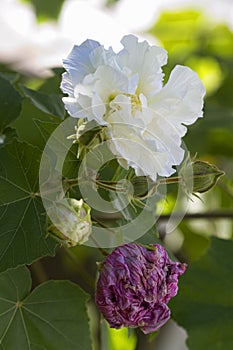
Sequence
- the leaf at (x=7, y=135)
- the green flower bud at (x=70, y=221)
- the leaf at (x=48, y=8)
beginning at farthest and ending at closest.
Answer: the leaf at (x=48, y=8), the leaf at (x=7, y=135), the green flower bud at (x=70, y=221)

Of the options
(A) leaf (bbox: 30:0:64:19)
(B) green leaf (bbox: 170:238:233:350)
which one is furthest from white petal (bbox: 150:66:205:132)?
(A) leaf (bbox: 30:0:64:19)

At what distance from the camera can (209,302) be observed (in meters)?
0.69

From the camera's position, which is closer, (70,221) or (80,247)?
(70,221)

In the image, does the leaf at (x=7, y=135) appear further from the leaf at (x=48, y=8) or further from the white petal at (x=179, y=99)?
the leaf at (x=48, y=8)

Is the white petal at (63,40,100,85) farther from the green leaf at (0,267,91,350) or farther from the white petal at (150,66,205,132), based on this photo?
the green leaf at (0,267,91,350)

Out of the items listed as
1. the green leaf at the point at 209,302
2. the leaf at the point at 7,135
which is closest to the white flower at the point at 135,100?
the leaf at the point at 7,135

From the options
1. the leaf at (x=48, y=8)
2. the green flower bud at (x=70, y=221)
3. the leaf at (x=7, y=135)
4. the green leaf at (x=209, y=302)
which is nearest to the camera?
the green flower bud at (x=70, y=221)

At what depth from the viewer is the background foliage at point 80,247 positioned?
46 centimetres

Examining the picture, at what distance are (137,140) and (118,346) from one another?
1.19 ft

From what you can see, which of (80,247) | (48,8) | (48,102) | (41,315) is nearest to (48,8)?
(48,8)

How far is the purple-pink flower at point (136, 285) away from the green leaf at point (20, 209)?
38mm

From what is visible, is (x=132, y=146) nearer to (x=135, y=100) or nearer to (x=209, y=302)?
(x=135, y=100)

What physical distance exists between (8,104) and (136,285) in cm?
19

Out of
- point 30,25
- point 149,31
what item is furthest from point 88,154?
point 30,25
